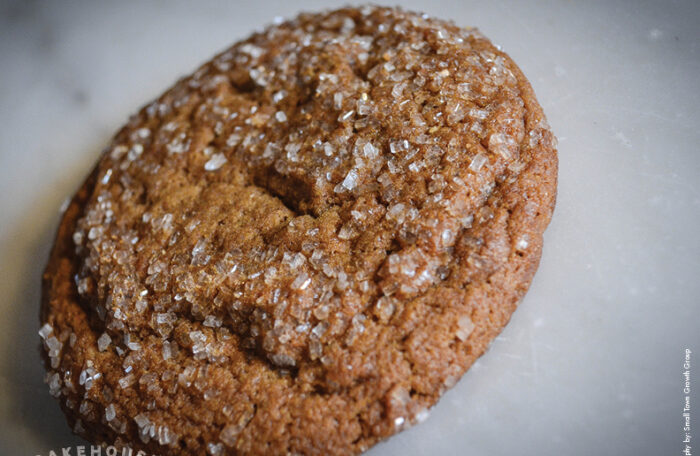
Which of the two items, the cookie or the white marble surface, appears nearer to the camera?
the cookie

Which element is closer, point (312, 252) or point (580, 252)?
point (312, 252)

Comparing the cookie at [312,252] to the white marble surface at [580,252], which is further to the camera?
the white marble surface at [580,252]

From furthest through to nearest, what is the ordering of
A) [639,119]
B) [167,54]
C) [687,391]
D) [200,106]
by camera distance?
[167,54] → [200,106] → [639,119] → [687,391]

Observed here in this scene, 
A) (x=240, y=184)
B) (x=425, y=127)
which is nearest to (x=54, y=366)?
(x=240, y=184)

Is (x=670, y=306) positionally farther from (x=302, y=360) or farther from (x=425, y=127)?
(x=302, y=360)
